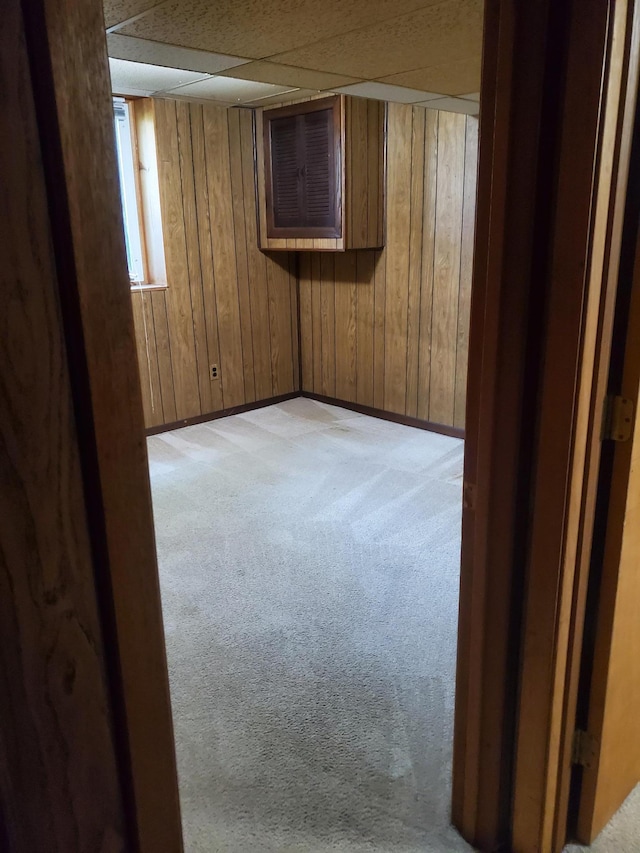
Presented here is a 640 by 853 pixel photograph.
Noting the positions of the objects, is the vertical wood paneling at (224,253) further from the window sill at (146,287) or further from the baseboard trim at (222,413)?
the window sill at (146,287)

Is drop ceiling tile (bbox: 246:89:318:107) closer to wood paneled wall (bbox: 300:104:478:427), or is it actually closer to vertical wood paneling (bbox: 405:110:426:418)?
wood paneled wall (bbox: 300:104:478:427)

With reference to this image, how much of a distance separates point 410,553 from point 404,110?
2805 millimetres

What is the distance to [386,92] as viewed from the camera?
3.29m

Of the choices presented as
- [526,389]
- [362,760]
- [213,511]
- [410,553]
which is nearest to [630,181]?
[526,389]

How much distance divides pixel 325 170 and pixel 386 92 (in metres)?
1.00

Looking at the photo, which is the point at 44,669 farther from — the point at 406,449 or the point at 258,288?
the point at 258,288

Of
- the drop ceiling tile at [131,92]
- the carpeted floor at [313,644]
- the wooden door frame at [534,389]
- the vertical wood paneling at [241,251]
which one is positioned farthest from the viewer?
the vertical wood paneling at [241,251]

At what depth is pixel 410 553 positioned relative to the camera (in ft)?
9.61

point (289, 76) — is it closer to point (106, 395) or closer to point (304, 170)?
point (304, 170)

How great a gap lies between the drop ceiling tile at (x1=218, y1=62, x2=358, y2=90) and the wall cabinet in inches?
38.1

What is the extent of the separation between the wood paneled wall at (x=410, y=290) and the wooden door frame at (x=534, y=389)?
9.37 ft

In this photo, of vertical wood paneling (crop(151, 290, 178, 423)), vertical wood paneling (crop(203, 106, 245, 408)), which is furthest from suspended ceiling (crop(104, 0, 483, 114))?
vertical wood paneling (crop(151, 290, 178, 423))

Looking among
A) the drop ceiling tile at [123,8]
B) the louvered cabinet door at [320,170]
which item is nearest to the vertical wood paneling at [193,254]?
the louvered cabinet door at [320,170]

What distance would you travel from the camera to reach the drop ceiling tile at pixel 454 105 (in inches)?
136
